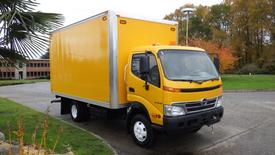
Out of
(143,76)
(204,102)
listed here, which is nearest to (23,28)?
(143,76)

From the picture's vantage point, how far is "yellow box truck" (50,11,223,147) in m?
6.25

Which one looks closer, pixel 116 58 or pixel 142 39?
pixel 116 58

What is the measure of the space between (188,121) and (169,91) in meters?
0.78

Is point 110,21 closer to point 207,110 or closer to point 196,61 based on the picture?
point 196,61

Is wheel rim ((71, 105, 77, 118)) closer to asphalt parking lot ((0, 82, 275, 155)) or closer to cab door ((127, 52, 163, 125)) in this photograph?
asphalt parking lot ((0, 82, 275, 155))

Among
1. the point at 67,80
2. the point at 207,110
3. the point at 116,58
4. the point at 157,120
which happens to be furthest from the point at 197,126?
the point at 67,80

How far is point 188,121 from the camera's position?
624 centimetres

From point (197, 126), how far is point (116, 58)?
2.49m

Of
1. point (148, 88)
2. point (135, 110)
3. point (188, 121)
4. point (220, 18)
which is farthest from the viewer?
point (220, 18)

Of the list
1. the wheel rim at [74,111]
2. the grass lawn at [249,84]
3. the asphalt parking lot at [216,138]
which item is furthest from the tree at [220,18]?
the wheel rim at [74,111]

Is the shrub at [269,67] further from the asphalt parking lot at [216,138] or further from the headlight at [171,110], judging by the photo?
the headlight at [171,110]

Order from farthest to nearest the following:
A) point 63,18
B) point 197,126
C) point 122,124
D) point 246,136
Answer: point 122,124 → point 246,136 → point 197,126 → point 63,18

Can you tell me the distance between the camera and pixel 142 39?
7.68m

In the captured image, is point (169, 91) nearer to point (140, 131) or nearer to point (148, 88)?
point (148, 88)
